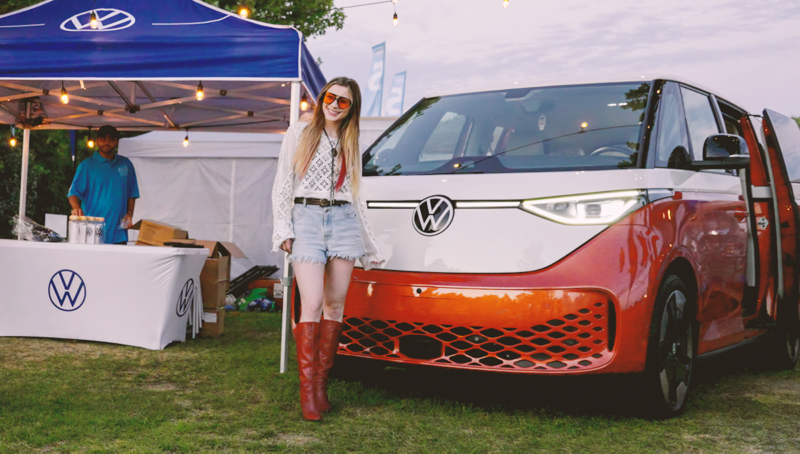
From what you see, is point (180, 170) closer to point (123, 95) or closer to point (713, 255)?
point (123, 95)

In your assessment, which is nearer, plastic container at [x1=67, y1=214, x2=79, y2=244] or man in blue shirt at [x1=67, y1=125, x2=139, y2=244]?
plastic container at [x1=67, y1=214, x2=79, y2=244]

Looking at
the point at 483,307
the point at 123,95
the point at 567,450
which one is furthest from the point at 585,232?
the point at 123,95

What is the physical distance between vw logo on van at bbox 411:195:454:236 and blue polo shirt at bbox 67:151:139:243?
416 cm

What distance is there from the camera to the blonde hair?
3910mm

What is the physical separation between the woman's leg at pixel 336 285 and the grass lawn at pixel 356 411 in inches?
20.9

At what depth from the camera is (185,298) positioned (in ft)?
21.5

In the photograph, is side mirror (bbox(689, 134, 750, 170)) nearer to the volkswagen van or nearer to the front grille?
the volkswagen van

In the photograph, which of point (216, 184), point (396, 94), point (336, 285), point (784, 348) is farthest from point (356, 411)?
point (396, 94)

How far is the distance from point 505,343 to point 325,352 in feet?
3.16

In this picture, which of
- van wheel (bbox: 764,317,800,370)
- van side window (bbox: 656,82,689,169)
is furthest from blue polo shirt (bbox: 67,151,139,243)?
van wheel (bbox: 764,317,800,370)

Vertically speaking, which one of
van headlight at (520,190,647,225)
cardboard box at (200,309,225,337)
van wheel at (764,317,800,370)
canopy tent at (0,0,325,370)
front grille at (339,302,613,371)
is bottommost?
cardboard box at (200,309,225,337)

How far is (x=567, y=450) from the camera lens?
342cm

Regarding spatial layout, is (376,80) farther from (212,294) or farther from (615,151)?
(615,151)

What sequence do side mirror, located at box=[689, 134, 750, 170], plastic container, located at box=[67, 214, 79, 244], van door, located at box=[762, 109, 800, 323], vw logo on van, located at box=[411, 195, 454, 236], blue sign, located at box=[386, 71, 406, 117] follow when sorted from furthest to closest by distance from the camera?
1. blue sign, located at box=[386, 71, 406, 117]
2. plastic container, located at box=[67, 214, 79, 244]
3. van door, located at box=[762, 109, 800, 323]
4. side mirror, located at box=[689, 134, 750, 170]
5. vw logo on van, located at box=[411, 195, 454, 236]
